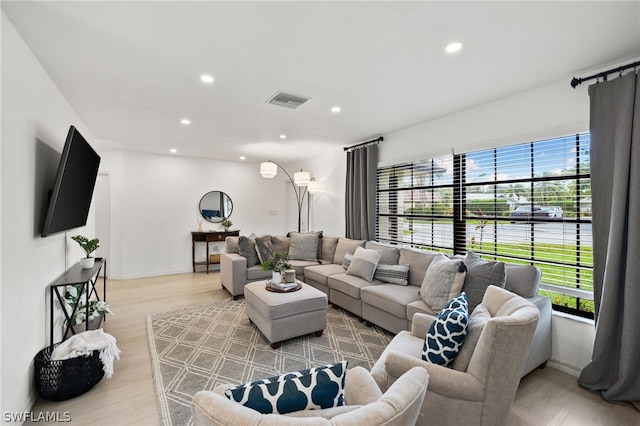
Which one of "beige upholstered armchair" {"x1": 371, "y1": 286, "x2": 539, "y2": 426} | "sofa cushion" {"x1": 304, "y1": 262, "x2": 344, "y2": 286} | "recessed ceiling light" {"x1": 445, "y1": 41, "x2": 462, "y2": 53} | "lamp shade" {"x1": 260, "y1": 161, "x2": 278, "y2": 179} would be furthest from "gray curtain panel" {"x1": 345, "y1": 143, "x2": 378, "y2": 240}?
"beige upholstered armchair" {"x1": 371, "y1": 286, "x2": 539, "y2": 426}

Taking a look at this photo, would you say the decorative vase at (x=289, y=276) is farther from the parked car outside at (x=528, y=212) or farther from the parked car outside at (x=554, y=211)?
the parked car outside at (x=554, y=211)

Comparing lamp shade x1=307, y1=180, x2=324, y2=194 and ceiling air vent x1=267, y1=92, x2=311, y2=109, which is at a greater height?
ceiling air vent x1=267, y1=92, x2=311, y2=109

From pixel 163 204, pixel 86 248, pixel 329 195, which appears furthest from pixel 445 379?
pixel 163 204

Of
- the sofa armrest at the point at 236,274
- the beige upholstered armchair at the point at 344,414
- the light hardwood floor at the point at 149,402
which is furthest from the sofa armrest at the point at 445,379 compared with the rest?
the sofa armrest at the point at 236,274

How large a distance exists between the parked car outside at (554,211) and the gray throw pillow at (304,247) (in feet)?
10.9

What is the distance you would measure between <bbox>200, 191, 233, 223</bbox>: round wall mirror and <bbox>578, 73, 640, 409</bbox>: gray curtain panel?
20.4ft

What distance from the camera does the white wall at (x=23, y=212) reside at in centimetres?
171

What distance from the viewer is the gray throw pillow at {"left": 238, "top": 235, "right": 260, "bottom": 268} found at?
4594 millimetres

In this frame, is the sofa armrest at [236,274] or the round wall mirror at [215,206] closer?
the sofa armrest at [236,274]

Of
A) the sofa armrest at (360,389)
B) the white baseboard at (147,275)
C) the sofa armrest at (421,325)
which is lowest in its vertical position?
the white baseboard at (147,275)

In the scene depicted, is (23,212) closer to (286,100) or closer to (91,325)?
(91,325)

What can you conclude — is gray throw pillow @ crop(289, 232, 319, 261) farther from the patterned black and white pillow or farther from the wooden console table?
the patterned black and white pillow

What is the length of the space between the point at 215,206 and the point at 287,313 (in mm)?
4367

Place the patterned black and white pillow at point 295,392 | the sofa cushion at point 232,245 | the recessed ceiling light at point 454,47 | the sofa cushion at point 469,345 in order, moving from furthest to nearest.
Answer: the sofa cushion at point 232,245, the recessed ceiling light at point 454,47, the sofa cushion at point 469,345, the patterned black and white pillow at point 295,392
